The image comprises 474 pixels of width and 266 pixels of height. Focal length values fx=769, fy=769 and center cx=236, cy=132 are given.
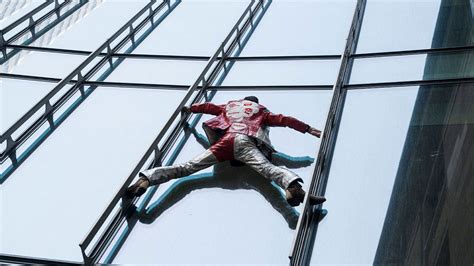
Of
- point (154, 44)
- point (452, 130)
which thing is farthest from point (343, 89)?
point (154, 44)

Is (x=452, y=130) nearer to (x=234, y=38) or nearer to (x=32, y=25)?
(x=234, y=38)

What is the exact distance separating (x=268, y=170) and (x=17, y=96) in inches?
169

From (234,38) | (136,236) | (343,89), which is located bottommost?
(136,236)

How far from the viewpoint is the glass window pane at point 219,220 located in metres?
6.55

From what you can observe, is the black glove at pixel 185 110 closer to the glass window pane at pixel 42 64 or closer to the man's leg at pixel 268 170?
the man's leg at pixel 268 170

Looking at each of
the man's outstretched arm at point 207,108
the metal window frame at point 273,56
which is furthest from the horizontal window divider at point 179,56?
the man's outstretched arm at point 207,108

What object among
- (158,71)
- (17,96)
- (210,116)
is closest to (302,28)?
(158,71)

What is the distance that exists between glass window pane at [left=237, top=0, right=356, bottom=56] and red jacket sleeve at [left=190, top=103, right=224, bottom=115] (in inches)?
115

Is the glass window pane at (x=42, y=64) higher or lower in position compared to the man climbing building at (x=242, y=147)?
higher

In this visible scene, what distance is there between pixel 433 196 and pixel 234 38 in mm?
5544

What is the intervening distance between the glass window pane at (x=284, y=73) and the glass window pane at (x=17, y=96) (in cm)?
250

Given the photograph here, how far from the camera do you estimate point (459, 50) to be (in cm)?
1066

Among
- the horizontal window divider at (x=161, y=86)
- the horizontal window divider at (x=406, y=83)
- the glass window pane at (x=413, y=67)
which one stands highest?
the glass window pane at (x=413, y=67)

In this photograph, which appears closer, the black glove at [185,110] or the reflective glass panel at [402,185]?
the reflective glass panel at [402,185]
